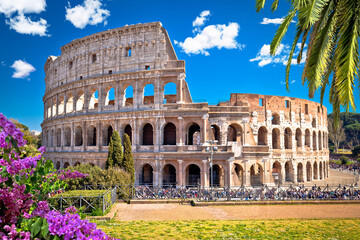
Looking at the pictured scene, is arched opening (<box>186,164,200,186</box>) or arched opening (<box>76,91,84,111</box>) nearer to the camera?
arched opening (<box>186,164,200,186</box>)

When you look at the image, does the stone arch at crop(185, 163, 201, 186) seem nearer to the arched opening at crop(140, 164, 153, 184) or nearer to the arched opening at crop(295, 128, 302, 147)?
the arched opening at crop(140, 164, 153, 184)

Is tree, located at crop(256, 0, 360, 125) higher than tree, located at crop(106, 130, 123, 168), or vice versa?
tree, located at crop(256, 0, 360, 125)

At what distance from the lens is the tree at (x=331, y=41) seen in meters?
6.25

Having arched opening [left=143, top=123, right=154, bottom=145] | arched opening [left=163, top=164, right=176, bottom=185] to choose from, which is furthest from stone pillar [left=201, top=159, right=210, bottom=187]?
arched opening [left=143, top=123, right=154, bottom=145]

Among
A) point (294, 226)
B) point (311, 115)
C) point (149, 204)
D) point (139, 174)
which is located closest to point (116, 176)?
point (149, 204)

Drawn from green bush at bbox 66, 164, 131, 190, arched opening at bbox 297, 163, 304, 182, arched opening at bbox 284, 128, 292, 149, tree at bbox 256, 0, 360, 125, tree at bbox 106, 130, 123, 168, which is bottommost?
arched opening at bbox 297, 163, 304, 182

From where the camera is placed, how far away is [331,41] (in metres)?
7.33

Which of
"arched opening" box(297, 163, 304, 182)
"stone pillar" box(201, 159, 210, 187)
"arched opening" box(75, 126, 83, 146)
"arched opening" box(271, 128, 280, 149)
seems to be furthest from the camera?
"arched opening" box(297, 163, 304, 182)

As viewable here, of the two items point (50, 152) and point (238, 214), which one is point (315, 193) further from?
point (50, 152)

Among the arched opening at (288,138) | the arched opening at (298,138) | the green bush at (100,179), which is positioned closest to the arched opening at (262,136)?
the arched opening at (288,138)

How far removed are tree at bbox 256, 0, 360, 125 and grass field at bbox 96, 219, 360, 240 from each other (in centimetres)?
640

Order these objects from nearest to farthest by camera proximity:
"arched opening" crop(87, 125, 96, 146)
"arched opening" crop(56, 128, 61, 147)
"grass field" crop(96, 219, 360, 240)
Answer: "grass field" crop(96, 219, 360, 240) → "arched opening" crop(87, 125, 96, 146) → "arched opening" crop(56, 128, 61, 147)

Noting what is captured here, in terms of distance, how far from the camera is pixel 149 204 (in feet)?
59.3

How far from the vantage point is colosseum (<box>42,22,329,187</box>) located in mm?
26531
